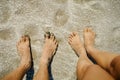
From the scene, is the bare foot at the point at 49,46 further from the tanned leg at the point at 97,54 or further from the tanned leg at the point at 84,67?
the tanned leg at the point at 97,54

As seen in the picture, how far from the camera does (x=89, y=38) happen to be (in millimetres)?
2605

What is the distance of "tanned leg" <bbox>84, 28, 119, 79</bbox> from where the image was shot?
82.6 inches

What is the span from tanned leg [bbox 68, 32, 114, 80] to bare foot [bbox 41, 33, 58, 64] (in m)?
0.19

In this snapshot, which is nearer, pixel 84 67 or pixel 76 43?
pixel 84 67

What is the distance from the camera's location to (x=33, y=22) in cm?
265

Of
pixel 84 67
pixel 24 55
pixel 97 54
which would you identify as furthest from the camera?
pixel 24 55

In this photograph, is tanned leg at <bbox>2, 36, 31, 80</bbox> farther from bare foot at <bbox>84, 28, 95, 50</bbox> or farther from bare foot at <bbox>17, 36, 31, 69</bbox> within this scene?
bare foot at <bbox>84, 28, 95, 50</bbox>

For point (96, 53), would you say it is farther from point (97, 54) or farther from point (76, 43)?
point (76, 43)

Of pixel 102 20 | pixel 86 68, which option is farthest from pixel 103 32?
pixel 86 68

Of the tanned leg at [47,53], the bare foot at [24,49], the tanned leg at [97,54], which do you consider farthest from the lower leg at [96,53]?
the bare foot at [24,49]

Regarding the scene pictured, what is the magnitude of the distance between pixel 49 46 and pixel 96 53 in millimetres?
556

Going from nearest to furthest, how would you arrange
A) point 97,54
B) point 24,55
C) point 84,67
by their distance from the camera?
point 84,67, point 97,54, point 24,55

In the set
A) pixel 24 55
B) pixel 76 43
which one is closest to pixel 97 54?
pixel 76 43

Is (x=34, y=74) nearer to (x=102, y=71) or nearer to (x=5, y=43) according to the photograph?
(x=5, y=43)
